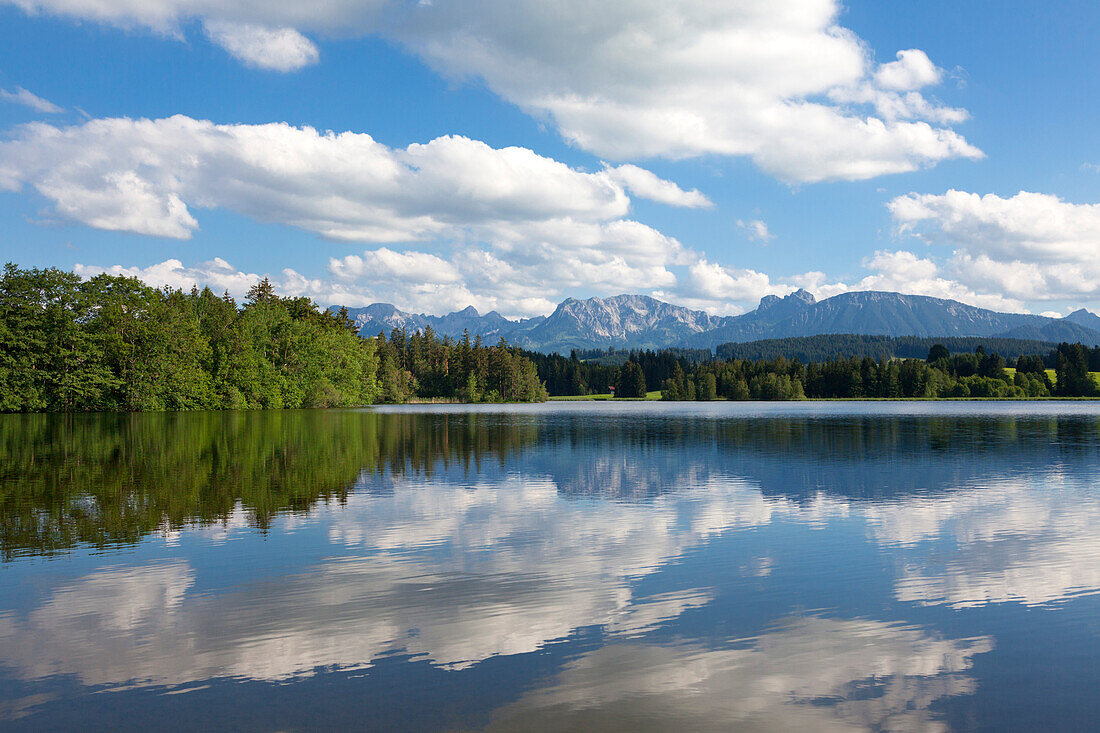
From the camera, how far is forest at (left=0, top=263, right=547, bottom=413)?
97.4 metres

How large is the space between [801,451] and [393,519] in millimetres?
31269

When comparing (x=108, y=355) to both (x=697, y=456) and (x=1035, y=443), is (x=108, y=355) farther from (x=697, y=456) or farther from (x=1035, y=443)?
(x=1035, y=443)

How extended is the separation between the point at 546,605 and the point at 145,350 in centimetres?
11444

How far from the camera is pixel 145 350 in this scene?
107 meters

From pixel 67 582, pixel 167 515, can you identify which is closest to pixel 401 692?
pixel 67 582

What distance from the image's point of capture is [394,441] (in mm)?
52062

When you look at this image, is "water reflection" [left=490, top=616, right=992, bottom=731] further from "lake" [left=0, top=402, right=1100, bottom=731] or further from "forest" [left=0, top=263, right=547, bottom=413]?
"forest" [left=0, top=263, right=547, bottom=413]

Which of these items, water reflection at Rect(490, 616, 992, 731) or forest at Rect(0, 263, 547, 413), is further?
forest at Rect(0, 263, 547, 413)

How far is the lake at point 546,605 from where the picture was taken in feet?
27.4

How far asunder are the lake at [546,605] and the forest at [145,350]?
85531mm

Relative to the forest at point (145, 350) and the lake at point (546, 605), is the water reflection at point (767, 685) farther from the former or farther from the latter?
the forest at point (145, 350)

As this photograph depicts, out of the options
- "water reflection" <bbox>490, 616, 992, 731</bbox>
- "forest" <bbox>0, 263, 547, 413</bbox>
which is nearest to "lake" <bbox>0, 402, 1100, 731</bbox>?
"water reflection" <bbox>490, 616, 992, 731</bbox>

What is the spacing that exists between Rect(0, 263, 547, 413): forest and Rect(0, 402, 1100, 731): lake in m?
85.5

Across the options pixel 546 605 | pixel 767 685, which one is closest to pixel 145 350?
pixel 546 605
